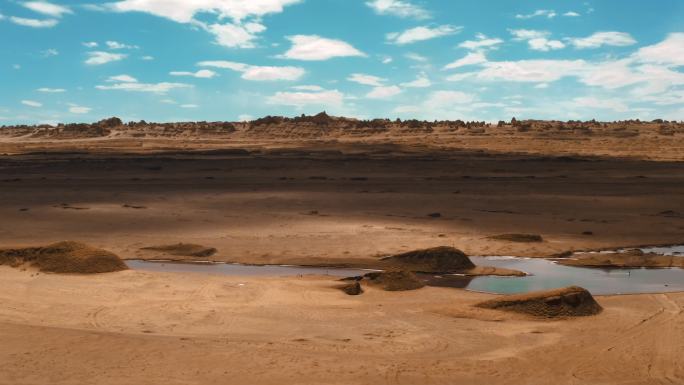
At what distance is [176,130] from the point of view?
227ft

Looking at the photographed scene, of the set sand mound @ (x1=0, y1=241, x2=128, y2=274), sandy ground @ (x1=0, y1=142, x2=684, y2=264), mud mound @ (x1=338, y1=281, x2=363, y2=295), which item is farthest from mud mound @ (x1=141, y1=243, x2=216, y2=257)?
mud mound @ (x1=338, y1=281, x2=363, y2=295)

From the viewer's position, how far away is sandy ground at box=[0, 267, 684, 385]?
764 centimetres

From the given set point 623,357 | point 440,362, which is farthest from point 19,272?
point 623,357

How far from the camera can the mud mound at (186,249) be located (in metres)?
16.0

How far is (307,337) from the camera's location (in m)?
→ 9.05

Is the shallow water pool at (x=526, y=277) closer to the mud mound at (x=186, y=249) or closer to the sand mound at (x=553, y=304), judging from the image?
the mud mound at (x=186, y=249)

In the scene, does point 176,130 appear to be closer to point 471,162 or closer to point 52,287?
point 471,162

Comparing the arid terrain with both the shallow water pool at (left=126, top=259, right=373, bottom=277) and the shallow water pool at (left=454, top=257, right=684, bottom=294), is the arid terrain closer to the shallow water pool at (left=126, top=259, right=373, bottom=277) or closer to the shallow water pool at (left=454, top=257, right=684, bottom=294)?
the shallow water pool at (left=126, top=259, right=373, bottom=277)

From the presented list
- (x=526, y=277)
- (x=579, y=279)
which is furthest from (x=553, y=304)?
(x=579, y=279)

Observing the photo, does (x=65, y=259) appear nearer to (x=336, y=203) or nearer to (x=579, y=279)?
(x=579, y=279)

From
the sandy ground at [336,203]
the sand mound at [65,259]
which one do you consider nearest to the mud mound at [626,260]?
the sandy ground at [336,203]

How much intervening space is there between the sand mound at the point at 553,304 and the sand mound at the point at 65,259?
7.44 meters

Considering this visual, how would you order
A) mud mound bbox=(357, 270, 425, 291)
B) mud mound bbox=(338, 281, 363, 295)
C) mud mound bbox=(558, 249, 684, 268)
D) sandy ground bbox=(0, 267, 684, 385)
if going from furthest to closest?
mud mound bbox=(558, 249, 684, 268), mud mound bbox=(357, 270, 425, 291), mud mound bbox=(338, 281, 363, 295), sandy ground bbox=(0, 267, 684, 385)

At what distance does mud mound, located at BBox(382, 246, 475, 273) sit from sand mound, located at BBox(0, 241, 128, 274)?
591 cm
